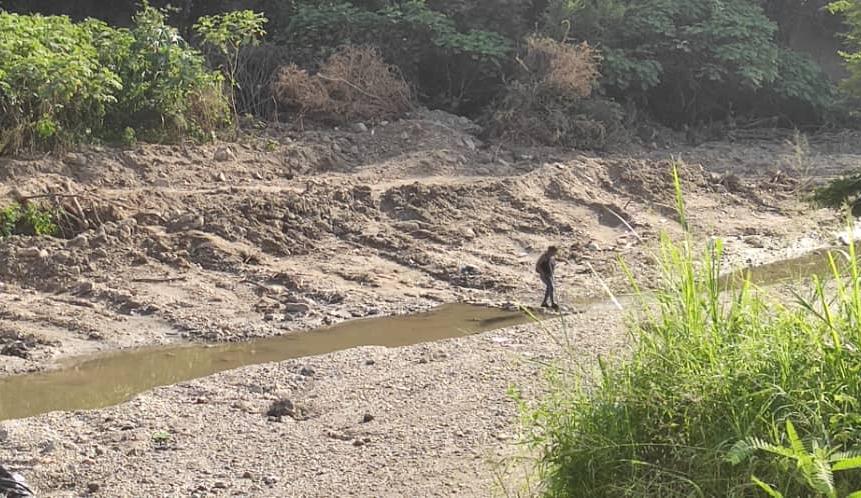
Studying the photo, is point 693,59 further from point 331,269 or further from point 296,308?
point 296,308

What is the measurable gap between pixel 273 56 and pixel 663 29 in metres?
6.26

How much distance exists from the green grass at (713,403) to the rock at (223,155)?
936 centimetres

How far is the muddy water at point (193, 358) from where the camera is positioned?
9047mm

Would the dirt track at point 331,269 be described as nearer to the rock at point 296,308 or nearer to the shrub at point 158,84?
the rock at point 296,308

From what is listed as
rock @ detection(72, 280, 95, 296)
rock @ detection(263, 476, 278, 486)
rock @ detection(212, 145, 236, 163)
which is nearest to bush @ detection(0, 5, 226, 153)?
rock @ detection(212, 145, 236, 163)

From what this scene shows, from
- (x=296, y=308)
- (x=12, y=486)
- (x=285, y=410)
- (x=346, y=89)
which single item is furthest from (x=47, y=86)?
(x=12, y=486)

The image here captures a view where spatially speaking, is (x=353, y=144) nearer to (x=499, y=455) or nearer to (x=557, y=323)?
(x=557, y=323)

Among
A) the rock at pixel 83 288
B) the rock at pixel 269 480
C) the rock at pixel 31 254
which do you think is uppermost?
the rock at pixel 31 254

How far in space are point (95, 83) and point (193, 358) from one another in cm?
460

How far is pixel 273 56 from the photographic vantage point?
17.6 meters

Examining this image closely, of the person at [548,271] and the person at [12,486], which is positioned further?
the person at [548,271]

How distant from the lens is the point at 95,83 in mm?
13453

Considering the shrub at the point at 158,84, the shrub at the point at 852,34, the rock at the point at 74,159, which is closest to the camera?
the shrub at the point at 852,34

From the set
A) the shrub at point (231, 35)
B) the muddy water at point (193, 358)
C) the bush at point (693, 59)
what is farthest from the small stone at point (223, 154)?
the bush at point (693, 59)
